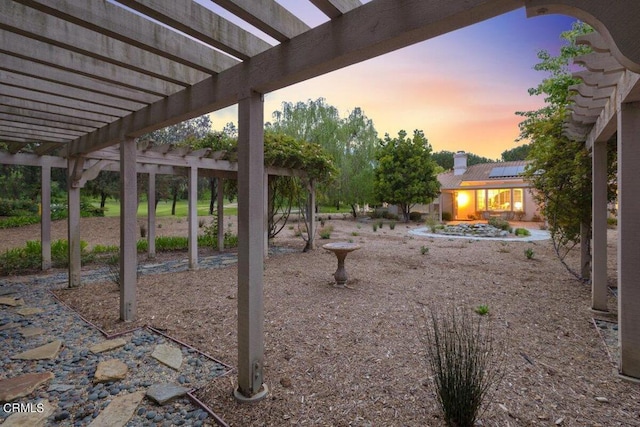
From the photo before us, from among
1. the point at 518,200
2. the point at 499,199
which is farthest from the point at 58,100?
the point at 499,199

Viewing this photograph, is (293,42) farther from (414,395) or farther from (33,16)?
(414,395)

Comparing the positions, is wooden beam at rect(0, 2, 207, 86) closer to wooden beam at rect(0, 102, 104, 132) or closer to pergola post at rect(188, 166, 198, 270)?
wooden beam at rect(0, 102, 104, 132)

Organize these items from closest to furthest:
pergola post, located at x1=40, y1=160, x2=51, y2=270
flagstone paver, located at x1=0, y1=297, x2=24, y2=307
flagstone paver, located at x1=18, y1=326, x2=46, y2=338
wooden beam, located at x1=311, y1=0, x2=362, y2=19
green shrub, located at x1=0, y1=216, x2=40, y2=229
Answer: wooden beam, located at x1=311, y1=0, x2=362, y2=19 < flagstone paver, located at x1=18, y1=326, x2=46, y2=338 < flagstone paver, located at x1=0, y1=297, x2=24, y2=307 < pergola post, located at x1=40, y1=160, x2=51, y2=270 < green shrub, located at x1=0, y1=216, x2=40, y2=229

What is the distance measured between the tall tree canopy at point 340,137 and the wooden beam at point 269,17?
1446cm

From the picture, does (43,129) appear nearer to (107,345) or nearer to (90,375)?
(107,345)

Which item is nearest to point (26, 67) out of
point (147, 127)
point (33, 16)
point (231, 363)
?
point (33, 16)

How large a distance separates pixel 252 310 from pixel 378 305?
258 centimetres

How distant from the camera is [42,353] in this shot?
2.83 meters

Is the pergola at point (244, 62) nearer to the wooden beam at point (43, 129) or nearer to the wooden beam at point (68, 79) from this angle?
the wooden beam at point (68, 79)

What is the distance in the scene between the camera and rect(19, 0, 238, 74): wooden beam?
161 cm

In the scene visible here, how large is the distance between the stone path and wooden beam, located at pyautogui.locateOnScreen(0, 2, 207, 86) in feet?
7.70

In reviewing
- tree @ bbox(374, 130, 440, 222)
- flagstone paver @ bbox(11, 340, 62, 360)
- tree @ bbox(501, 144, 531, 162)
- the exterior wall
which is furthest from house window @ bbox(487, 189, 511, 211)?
flagstone paver @ bbox(11, 340, 62, 360)

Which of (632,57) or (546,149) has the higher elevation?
(546,149)

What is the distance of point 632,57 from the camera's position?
3.39 ft
